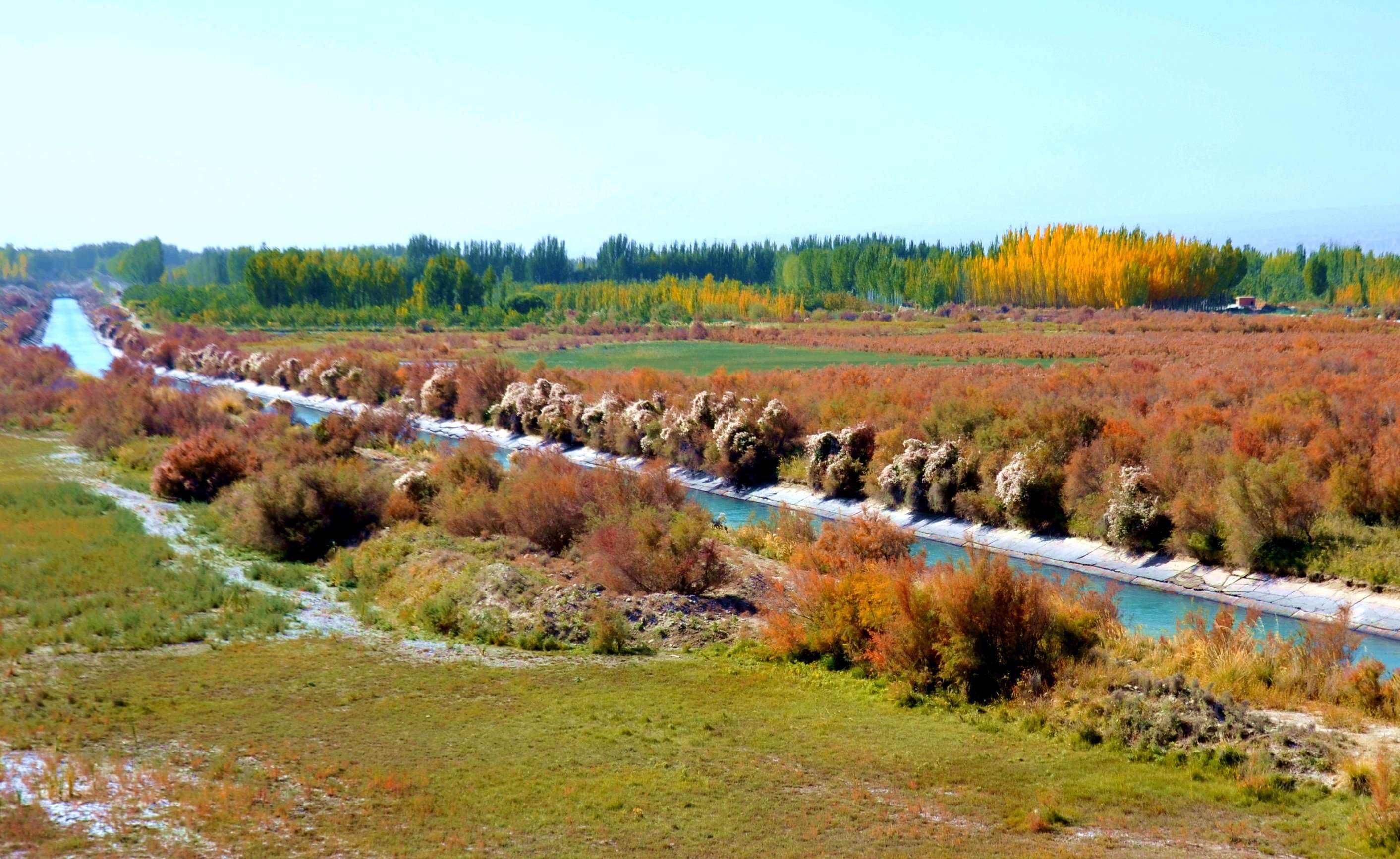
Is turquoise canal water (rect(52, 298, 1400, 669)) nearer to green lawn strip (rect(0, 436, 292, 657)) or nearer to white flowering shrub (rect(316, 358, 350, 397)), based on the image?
green lawn strip (rect(0, 436, 292, 657))

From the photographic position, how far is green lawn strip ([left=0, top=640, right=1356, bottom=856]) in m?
9.46

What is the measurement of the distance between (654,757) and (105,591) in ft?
39.1

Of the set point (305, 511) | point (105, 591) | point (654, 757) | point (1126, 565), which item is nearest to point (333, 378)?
point (305, 511)

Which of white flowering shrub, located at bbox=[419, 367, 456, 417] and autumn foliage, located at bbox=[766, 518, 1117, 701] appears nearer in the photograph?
autumn foliage, located at bbox=[766, 518, 1117, 701]

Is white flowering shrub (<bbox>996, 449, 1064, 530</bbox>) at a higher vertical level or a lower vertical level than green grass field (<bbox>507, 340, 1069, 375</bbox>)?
lower

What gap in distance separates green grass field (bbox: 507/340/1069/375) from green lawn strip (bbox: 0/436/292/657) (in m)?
35.0

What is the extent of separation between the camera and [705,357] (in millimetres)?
76688

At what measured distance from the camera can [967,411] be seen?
1282 inches

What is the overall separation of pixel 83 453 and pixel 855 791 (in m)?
35.8

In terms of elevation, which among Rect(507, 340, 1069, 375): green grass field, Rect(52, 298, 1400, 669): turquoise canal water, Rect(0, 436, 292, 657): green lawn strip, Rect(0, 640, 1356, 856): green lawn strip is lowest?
Rect(52, 298, 1400, 669): turquoise canal water

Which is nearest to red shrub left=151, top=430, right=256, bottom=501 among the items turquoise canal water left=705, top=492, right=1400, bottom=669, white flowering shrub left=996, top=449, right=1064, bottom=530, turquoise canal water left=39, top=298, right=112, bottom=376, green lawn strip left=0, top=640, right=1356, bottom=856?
turquoise canal water left=705, top=492, right=1400, bottom=669

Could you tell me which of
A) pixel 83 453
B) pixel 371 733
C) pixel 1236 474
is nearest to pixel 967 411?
pixel 1236 474

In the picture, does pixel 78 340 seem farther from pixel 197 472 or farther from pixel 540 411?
pixel 197 472

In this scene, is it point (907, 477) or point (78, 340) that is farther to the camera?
point (78, 340)
